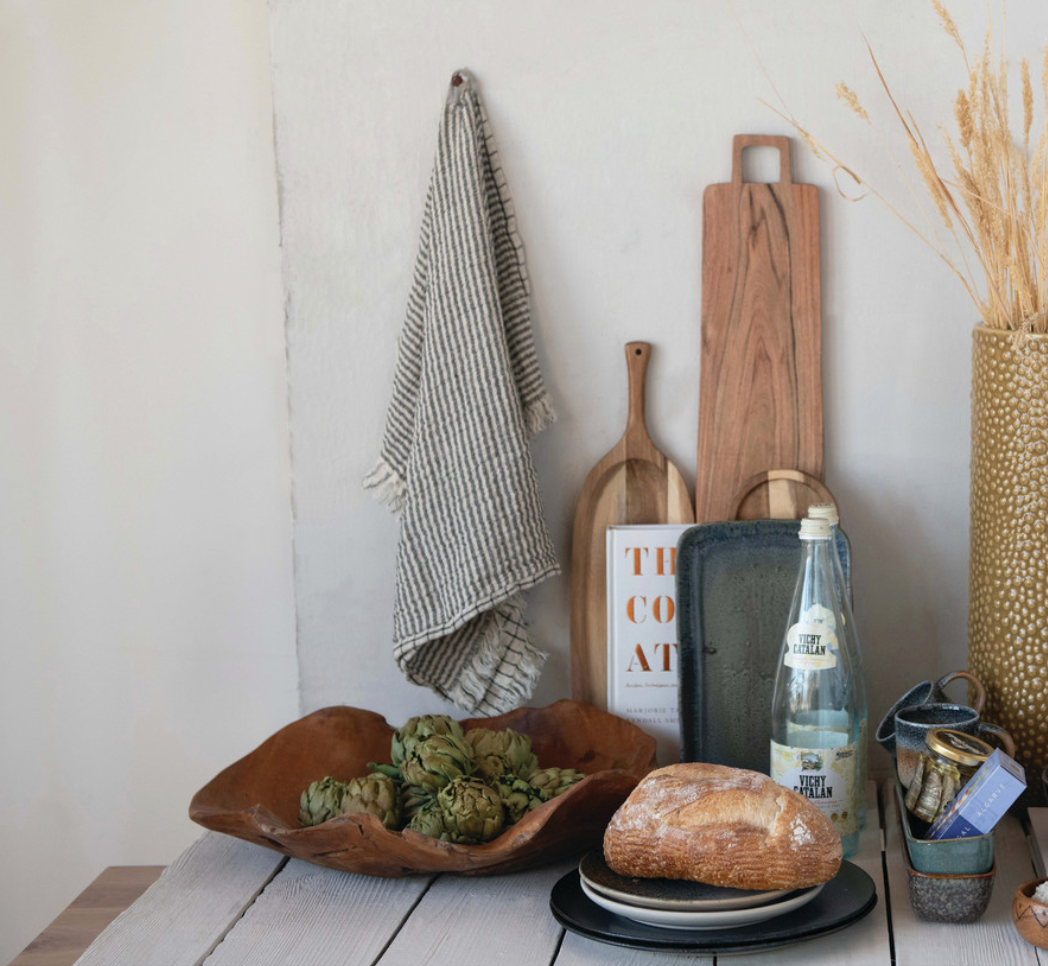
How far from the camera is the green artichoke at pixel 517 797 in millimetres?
1025

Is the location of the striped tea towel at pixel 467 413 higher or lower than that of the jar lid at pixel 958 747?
higher

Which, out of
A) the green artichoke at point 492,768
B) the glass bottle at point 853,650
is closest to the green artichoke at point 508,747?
the green artichoke at point 492,768

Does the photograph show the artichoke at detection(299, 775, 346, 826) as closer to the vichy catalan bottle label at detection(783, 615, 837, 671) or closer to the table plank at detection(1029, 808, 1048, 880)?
the vichy catalan bottle label at detection(783, 615, 837, 671)

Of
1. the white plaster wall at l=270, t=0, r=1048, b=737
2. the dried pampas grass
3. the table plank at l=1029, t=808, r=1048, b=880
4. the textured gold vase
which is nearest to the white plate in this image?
the table plank at l=1029, t=808, r=1048, b=880

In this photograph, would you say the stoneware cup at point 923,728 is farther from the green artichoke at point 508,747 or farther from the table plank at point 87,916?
the table plank at point 87,916

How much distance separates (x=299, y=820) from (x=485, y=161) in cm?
72

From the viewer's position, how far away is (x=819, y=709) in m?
1.02

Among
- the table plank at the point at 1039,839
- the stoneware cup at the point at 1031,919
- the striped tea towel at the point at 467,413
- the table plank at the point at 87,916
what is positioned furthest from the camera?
the table plank at the point at 87,916

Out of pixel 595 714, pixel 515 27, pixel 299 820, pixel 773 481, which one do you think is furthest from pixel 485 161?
pixel 299 820

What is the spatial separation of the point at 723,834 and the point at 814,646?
0.72ft

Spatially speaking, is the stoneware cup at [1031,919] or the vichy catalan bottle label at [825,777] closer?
the stoneware cup at [1031,919]

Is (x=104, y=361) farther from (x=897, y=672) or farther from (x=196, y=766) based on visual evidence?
(x=897, y=672)

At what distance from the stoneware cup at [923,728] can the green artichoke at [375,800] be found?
1.53ft

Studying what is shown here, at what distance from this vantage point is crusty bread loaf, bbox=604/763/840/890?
86 cm
